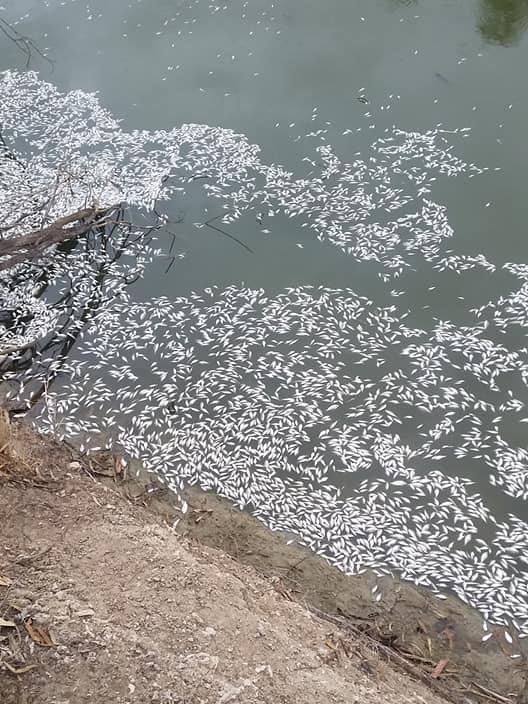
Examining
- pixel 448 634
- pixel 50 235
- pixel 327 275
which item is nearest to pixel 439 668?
pixel 448 634

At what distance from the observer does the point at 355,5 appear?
49.5ft

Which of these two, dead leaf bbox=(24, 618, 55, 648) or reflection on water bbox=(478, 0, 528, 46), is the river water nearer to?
reflection on water bbox=(478, 0, 528, 46)

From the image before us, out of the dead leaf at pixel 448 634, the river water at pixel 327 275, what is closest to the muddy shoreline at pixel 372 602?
the dead leaf at pixel 448 634

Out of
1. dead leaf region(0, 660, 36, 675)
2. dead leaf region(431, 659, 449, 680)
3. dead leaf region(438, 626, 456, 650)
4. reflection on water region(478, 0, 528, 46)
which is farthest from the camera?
reflection on water region(478, 0, 528, 46)

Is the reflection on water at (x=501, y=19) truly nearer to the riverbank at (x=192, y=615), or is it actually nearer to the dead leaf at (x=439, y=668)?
the riverbank at (x=192, y=615)

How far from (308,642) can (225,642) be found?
0.81 m

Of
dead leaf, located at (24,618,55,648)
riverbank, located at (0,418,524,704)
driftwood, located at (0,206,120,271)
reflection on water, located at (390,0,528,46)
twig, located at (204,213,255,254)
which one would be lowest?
dead leaf, located at (24,618,55,648)

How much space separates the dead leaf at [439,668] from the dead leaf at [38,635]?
3482mm

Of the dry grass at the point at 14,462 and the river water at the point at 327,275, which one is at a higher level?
the river water at the point at 327,275

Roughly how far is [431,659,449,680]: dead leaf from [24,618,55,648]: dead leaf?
3.48 meters

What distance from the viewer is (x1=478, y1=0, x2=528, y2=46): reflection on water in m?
13.7

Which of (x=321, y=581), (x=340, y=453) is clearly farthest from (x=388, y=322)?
(x=321, y=581)

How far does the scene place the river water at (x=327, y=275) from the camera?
759 centimetres

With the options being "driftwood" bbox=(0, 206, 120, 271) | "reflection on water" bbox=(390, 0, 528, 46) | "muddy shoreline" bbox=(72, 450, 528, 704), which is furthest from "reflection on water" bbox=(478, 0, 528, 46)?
"muddy shoreline" bbox=(72, 450, 528, 704)
